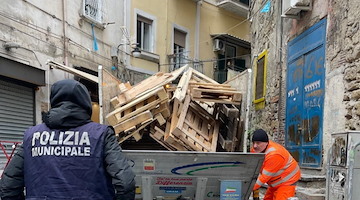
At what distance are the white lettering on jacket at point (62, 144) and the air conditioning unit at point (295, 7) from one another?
5766mm

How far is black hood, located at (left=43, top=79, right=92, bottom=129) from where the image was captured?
2.30m

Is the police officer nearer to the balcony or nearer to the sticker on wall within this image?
the sticker on wall

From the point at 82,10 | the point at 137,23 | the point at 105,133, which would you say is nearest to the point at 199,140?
the point at 105,133

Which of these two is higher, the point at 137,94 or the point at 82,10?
the point at 82,10

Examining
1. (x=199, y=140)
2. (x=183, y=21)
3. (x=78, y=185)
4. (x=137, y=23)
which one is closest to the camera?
(x=78, y=185)

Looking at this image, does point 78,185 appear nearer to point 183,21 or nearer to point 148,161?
point 148,161

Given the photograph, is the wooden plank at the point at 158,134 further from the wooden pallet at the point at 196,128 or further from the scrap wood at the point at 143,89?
the scrap wood at the point at 143,89

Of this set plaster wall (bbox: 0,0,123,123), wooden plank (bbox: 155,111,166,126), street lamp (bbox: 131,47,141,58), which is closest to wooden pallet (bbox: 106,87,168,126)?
wooden plank (bbox: 155,111,166,126)

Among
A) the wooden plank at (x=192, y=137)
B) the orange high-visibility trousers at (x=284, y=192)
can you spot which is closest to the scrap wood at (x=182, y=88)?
the wooden plank at (x=192, y=137)

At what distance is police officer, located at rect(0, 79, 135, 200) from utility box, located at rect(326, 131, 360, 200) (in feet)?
7.41

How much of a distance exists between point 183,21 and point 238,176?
13959mm

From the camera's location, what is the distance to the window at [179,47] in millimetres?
16391

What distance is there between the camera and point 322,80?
6258 millimetres

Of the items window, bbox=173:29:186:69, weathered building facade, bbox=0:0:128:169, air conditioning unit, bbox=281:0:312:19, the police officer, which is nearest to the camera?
the police officer
